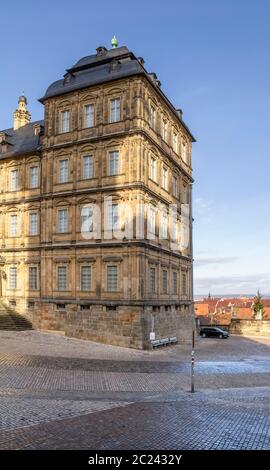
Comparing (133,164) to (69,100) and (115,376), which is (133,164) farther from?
(115,376)

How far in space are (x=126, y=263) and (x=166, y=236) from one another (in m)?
6.77

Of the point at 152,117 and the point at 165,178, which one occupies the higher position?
the point at 152,117

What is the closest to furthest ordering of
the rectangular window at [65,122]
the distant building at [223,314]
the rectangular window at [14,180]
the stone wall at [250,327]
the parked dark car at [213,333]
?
1. the rectangular window at [65,122]
2. the rectangular window at [14,180]
3. the parked dark car at [213,333]
4. the stone wall at [250,327]
5. the distant building at [223,314]

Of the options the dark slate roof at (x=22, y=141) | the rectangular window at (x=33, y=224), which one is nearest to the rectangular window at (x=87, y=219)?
the rectangular window at (x=33, y=224)

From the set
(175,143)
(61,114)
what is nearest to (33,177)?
(61,114)

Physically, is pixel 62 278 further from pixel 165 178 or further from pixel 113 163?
pixel 165 178

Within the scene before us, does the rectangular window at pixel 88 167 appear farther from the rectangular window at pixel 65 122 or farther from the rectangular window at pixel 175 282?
the rectangular window at pixel 175 282

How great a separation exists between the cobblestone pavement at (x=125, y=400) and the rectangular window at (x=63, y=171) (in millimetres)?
13034

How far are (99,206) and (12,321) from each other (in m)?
10.7

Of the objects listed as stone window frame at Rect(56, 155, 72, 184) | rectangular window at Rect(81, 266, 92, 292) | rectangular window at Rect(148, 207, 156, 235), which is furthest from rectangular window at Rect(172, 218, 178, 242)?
stone window frame at Rect(56, 155, 72, 184)

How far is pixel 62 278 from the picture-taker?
3516cm

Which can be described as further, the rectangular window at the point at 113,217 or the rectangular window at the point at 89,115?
the rectangular window at the point at 89,115

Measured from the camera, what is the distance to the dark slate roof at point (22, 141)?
39031 mm

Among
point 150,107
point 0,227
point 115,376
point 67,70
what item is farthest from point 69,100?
point 115,376
